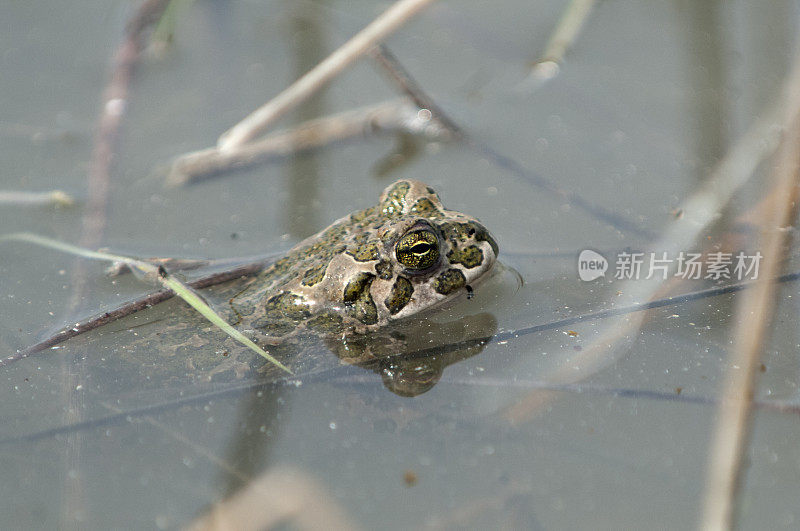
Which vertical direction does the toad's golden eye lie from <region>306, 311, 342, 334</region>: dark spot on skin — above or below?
above

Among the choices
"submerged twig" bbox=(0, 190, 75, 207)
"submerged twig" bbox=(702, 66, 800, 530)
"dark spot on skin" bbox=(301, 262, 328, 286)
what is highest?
"submerged twig" bbox=(0, 190, 75, 207)

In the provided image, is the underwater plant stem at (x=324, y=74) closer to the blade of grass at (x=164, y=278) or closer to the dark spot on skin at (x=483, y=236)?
the blade of grass at (x=164, y=278)

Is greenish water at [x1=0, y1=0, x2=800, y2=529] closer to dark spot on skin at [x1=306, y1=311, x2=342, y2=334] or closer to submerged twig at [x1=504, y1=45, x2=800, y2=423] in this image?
submerged twig at [x1=504, y1=45, x2=800, y2=423]

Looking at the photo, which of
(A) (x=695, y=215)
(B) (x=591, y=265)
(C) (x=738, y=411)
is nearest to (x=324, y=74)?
(B) (x=591, y=265)

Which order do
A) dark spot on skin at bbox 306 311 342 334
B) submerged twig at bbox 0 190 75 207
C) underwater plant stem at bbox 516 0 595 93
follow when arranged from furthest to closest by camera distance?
1. underwater plant stem at bbox 516 0 595 93
2. submerged twig at bbox 0 190 75 207
3. dark spot on skin at bbox 306 311 342 334

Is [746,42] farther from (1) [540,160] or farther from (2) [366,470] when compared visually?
(2) [366,470]

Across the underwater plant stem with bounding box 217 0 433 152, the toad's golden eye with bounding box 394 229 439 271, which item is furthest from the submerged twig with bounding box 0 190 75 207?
the toad's golden eye with bounding box 394 229 439 271

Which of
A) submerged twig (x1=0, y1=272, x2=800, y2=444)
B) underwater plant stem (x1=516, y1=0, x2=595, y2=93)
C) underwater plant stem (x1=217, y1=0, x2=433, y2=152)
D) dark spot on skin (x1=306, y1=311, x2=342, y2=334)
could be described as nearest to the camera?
submerged twig (x1=0, y1=272, x2=800, y2=444)
